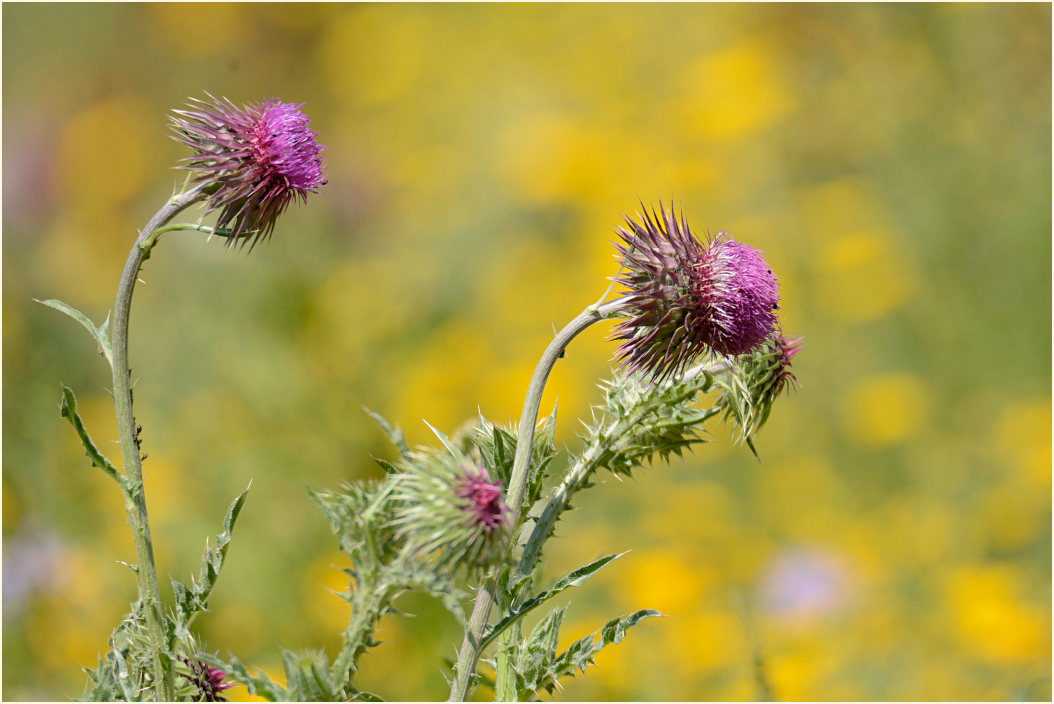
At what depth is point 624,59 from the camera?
9219 mm

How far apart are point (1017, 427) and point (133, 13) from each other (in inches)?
370

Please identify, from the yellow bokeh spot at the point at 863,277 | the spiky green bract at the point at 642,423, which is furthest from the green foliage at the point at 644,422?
the yellow bokeh spot at the point at 863,277

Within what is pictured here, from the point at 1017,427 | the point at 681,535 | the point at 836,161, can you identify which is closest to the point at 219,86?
the point at 836,161

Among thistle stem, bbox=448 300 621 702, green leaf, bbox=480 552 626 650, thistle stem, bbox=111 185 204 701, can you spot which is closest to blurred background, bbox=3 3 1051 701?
green leaf, bbox=480 552 626 650

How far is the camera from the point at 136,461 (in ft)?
Answer: 5.41

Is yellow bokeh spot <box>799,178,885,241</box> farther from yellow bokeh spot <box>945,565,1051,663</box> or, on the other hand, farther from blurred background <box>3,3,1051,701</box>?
yellow bokeh spot <box>945,565,1051,663</box>

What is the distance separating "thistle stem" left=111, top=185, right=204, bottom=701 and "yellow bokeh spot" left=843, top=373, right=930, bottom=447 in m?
5.97

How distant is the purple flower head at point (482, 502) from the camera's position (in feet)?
5.00

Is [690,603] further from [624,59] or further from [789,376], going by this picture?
[624,59]

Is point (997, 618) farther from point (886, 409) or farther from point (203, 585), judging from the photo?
point (203, 585)

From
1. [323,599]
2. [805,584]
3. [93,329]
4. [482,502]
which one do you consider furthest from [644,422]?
[805,584]

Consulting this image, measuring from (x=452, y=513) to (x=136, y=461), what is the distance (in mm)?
551

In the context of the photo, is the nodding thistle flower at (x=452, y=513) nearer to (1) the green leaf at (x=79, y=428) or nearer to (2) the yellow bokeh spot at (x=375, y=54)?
(1) the green leaf at (x=79, y=428)

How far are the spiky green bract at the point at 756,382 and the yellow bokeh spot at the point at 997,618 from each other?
12.0 ft
